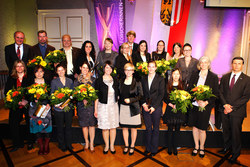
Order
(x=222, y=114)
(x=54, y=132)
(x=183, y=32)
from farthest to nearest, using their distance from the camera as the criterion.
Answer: (x=183, y=32), (x=54, y=132), (x=222, y=114)

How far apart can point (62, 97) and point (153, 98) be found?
5.15 feet

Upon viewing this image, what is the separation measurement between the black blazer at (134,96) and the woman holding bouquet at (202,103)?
96 cm

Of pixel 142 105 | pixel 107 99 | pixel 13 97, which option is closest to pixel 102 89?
pixel 107 99

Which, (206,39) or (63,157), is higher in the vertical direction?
(206,39)

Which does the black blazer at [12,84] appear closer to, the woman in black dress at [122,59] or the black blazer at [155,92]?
the woman in black dress at [122,59]

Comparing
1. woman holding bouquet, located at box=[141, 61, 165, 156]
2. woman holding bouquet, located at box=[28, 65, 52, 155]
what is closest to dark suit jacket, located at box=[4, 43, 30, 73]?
woman holding bouquet, located at box=[28, 65, 52, 155]

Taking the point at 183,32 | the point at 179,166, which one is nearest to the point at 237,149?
the point at 179,166

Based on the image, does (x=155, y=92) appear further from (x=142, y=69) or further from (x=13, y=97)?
(x=13, y=97)

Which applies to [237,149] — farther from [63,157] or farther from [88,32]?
[88,32]

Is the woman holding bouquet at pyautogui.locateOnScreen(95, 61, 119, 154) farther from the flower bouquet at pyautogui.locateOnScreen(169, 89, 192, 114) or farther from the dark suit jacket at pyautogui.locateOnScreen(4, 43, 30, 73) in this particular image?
the dark suit jacket at pyautogui.locateOnScreen(4, 43, 30, 73)

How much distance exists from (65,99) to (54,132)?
1.26m

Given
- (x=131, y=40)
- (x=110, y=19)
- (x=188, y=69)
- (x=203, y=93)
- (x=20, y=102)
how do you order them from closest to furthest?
(x=203, y=93), (x=20, y=102), (x=188, y=69), (x=131, y=40), (x=110, y=19)

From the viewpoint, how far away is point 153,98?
117 inches

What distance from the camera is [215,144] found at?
341 centimetres
